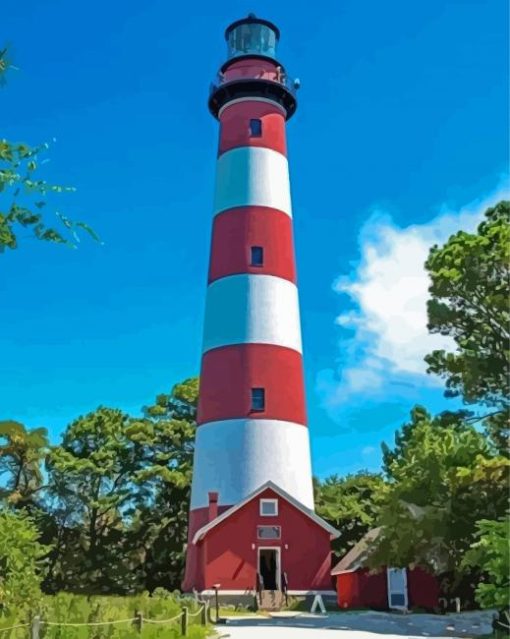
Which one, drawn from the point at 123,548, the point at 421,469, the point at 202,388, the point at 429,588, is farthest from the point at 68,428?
the point at 421,469

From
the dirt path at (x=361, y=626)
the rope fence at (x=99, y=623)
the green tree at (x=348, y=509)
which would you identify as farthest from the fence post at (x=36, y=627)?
the green tree at (x=348, y=509)

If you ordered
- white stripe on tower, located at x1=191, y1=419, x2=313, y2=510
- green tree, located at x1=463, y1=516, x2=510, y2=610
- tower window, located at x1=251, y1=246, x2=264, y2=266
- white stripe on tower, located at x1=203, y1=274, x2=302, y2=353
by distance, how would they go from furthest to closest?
tower window, located at x1=251, y1=246, x2=264, y2=266, white stripe on tower, located at x1=203, y1=274, x2=302, y2=353, white stripe on tower, located at x1=191, y1=419, x2=313, y2=510, green tree, located at x1=463, y1=516, x2=510, y2=610

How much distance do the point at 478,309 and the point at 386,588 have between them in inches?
468

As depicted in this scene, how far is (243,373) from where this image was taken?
27875 mm

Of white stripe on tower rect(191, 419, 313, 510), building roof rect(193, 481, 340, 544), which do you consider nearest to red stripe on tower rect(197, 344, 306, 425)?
white stripe on tower rect(191, 419, 313, 510)

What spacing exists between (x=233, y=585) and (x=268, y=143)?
16367 mm

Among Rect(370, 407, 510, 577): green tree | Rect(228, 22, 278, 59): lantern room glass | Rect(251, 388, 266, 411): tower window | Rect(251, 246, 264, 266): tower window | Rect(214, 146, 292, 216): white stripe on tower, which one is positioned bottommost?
Rect(370, 407, 510, 577): green tree

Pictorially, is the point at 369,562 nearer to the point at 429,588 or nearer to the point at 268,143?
the point at 429,588

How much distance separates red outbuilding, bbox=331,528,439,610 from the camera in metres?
26.2

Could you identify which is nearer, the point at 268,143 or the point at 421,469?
the point at 421,469

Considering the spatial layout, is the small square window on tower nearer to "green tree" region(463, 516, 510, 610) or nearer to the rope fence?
the rope fence

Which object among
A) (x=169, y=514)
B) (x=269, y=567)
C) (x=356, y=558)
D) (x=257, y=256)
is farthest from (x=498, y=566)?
(x=169, y=514)

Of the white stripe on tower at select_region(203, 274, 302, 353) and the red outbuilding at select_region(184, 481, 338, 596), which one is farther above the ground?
the white stripe on tower at select_region(203, 274, 302, 353)

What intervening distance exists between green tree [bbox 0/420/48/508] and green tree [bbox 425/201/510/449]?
872 inches
